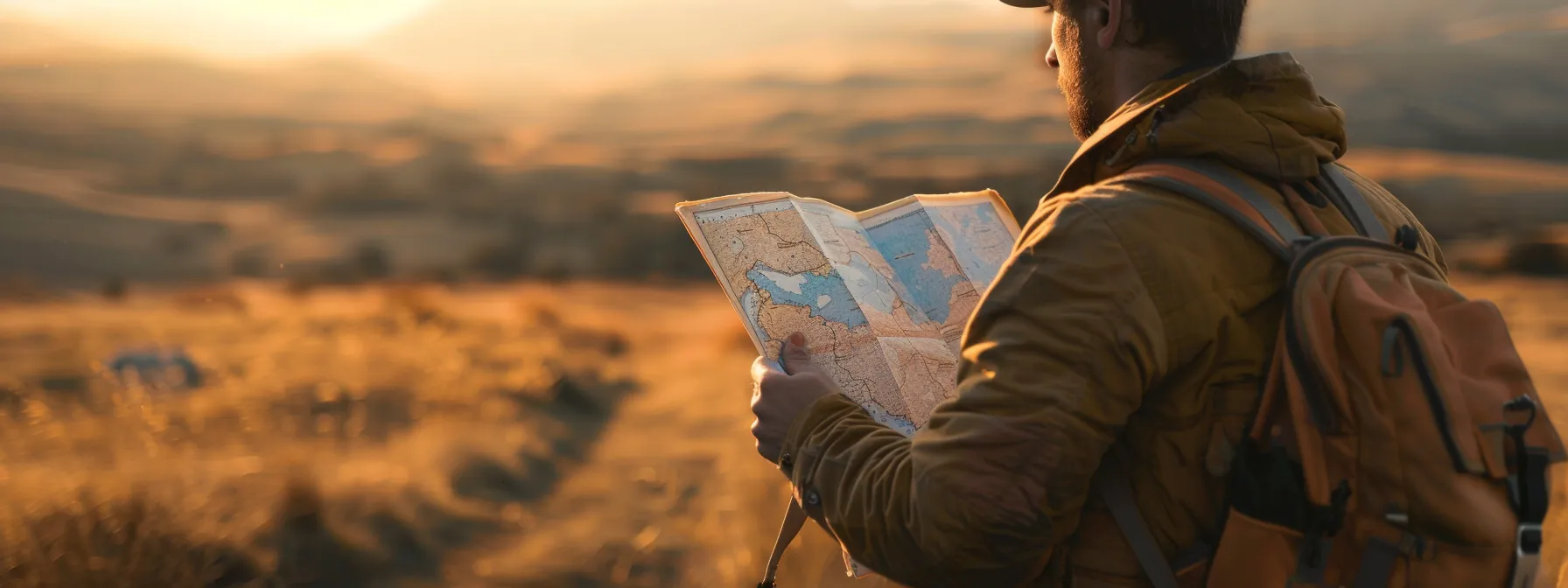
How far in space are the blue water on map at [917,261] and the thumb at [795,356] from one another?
1.14ft

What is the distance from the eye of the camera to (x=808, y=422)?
1.86 meters

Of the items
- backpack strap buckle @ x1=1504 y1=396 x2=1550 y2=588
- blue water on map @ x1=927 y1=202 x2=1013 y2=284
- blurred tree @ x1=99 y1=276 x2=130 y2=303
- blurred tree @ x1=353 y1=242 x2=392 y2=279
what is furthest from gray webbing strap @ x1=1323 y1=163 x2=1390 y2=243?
blurred tree @ x1=353 y1=242 x2=392 y2=279

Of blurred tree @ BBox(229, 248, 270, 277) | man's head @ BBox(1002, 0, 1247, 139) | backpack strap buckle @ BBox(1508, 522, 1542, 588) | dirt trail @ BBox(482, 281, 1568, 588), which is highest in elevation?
man's head @ BBox(1002, 0, 1247, 139)

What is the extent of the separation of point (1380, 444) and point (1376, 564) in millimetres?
159

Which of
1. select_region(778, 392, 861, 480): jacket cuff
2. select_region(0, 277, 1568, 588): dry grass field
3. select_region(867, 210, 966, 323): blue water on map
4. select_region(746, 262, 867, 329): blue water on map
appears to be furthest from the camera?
select_region(0, 277, 1568, 588): dry grass field

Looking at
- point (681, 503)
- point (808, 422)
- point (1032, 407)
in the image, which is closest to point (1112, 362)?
point (1032, 407)

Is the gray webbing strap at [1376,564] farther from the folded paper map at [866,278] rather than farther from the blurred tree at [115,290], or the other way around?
the blurred tree at [115,290]

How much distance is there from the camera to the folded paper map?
2123mm

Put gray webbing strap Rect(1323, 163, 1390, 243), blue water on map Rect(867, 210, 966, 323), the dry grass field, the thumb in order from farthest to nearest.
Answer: the dry grass field → blue water on map Rect(867, 210, 966, 323) → the thumb → gray webbing strap Rect(1323, 163, 1390, 243)

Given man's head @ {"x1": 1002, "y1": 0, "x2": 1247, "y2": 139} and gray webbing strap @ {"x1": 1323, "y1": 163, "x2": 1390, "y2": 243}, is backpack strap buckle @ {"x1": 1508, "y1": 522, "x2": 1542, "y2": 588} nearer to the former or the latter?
gray webbing strap @ {"x1": 1323, "y1": 163, "x2": 1390, "y2": 243}

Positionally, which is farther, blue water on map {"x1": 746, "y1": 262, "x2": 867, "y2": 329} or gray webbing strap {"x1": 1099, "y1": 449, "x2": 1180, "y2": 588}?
blue water on map {"x1": 746, "y1": 262, "x2": 867, "y2": 329}

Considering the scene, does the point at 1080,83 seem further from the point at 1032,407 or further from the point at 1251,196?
the point at 1032,407

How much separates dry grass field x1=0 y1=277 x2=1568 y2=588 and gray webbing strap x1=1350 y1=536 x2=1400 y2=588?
4055mm

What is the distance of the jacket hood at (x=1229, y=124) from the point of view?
1.63 meters
